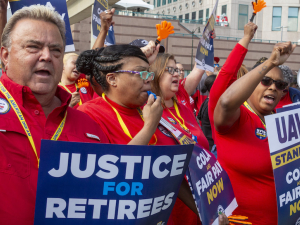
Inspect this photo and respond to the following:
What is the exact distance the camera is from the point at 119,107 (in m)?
2.48

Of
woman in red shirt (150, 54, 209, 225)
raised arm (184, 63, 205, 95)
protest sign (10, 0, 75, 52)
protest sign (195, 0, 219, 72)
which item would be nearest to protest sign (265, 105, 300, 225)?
woman in red shirt (150, 54, 209, 225)

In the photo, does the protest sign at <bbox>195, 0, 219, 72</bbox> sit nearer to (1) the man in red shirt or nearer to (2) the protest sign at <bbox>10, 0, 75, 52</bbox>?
(2) the protest sign at <bbox>10, 0, 75, 52</bbox>

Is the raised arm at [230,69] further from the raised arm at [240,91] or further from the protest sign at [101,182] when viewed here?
the protest sign at [101,182]

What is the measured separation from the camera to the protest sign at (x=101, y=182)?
1556mm

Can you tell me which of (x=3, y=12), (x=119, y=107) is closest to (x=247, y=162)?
(x=119, y=107)

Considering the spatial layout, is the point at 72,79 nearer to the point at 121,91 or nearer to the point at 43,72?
the point at 121,91

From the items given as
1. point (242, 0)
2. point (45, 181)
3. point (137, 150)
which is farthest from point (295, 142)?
point (242, 0)

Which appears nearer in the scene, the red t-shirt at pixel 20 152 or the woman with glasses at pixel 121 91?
the red t-shirt at pixel 20 152

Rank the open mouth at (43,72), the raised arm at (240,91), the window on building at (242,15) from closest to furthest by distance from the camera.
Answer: the open mouth at (43,72) < the raised arm at (240,91) < the window on building at (242,15)

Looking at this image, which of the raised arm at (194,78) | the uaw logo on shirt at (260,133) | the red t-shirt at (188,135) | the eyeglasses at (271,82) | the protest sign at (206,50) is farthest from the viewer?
the protest sign at (206,50)

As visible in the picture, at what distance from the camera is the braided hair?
2490mm

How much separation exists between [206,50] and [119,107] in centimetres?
334

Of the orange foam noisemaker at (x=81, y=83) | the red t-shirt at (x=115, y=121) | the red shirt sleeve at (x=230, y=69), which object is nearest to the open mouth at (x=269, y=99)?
the red shirt sleeve at (x=230, y=69)

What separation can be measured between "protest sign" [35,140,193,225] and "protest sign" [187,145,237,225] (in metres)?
0.46
